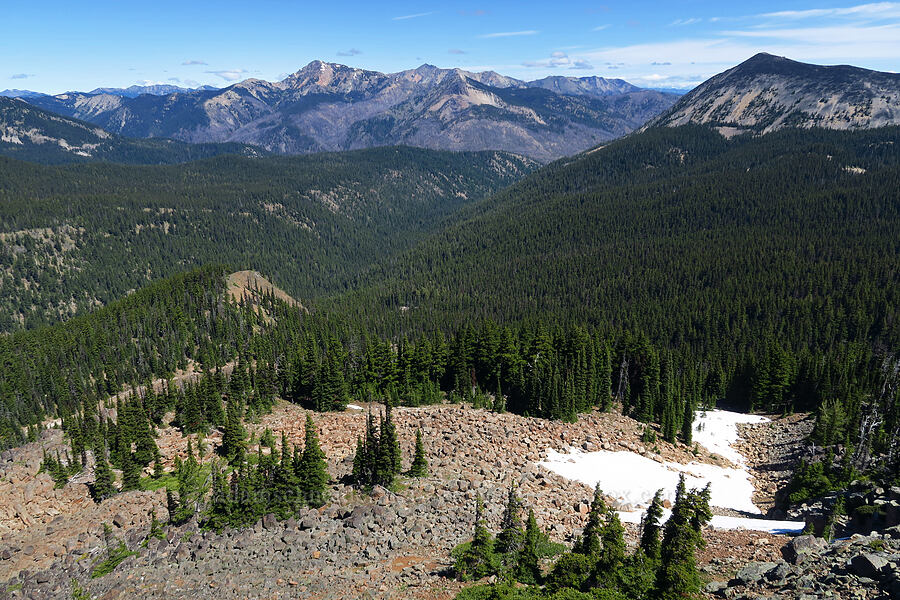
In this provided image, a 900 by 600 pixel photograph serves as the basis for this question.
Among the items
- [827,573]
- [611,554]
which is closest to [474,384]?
[611,554]

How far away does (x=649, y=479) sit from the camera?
2564 inches

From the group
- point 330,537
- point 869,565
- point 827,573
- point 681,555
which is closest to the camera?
point 869,565

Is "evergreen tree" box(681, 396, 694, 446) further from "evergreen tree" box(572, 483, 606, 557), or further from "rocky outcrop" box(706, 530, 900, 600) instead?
"evergreen tree" box(572, 483, 606, 557)

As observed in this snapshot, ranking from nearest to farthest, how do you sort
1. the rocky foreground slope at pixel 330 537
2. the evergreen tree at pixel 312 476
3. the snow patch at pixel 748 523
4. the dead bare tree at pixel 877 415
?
the rocky foreground slope at pixel 330 537 → the evergreen tree at pixel 312 476 → the snow patch at pixel 748 523 → the dead bare tree at pixel 877 415

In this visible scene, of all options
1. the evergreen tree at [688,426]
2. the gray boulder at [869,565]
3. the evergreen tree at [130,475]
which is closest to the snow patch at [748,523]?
the gray boulder at [869,565]

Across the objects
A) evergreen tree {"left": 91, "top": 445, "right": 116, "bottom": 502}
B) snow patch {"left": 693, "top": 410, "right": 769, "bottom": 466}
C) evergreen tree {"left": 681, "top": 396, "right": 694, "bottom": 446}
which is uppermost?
evergreen tree {"left": 91, "top": 445, "right": 116, "bottom": 502}

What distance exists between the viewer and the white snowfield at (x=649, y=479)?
56938mm

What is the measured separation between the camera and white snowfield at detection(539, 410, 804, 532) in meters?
56.9

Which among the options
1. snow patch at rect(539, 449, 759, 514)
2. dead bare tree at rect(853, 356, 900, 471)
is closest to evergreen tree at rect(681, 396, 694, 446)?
snow patch at rect(539, 449, 759, 514)

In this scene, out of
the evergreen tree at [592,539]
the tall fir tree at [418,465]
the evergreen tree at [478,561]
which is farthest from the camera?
the tall fir tree at [418,465]

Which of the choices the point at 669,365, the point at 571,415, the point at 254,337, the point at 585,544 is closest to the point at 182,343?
the point at 254,337

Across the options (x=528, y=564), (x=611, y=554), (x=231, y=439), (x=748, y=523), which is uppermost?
(x=611, y=554)

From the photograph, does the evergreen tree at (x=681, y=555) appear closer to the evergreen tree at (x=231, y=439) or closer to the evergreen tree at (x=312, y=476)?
the evergreen tree at (x=312, y=476)

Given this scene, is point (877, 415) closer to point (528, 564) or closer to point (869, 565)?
point (869, 565)
